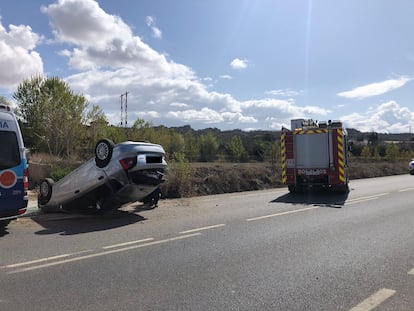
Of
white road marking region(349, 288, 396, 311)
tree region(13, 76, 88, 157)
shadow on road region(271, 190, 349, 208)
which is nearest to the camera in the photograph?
white road marking region(349, 288, 396, 311)

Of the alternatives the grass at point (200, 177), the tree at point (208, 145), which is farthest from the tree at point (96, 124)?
the tree at point (208, 145)

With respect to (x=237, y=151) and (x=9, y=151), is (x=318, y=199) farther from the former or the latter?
(x=237, y=151)

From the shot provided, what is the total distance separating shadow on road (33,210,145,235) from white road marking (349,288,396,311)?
5.57 m

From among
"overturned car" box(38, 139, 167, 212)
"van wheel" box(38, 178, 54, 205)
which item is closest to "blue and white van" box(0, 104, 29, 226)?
"overturned car" box(38, 139, 167, 212)

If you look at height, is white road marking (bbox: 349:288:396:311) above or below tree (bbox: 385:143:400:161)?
below

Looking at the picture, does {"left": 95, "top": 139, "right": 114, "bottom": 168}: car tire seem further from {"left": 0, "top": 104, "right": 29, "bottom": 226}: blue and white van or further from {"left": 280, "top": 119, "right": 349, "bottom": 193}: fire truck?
{"left": 280, "top": 119, "right": 349, "bottom": 193}: fire truck

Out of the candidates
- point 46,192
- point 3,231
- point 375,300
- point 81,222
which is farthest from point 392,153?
point 375,300

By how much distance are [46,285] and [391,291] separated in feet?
13.3

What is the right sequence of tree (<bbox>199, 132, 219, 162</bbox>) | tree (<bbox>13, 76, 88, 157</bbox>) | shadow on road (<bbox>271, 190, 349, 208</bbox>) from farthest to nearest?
tree (<bbox>199, 132, 219, 162</bbox>)
tree (<bbox>13, 76, 88, 157</bbox>)
shadow on road (<bbox>271, 190, 349, 208</bbox>)

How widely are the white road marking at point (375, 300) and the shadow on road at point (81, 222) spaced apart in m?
5.57

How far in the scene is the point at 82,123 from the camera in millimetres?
33844

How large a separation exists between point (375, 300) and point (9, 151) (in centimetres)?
687

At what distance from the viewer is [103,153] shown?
8922mm

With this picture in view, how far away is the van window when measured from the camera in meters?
7.49
